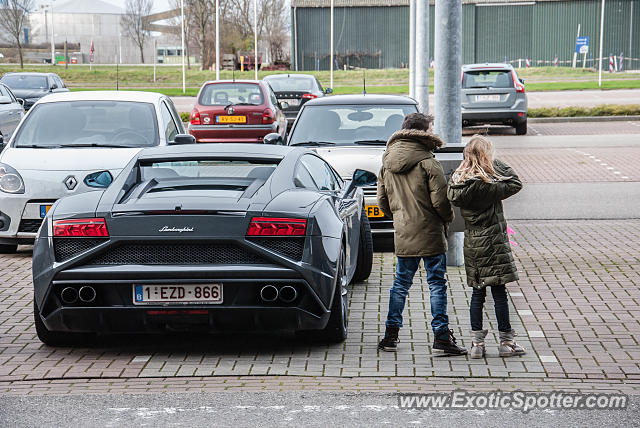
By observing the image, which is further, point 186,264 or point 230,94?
point 230,94

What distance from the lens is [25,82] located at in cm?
3225

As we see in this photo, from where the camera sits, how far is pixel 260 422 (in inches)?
188

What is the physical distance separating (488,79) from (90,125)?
15.3 m

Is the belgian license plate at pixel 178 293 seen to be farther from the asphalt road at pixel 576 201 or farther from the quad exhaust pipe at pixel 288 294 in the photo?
the asphalt road at pixel 576 201

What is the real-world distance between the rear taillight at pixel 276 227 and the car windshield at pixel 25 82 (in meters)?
27.9

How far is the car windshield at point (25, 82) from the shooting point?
105ft

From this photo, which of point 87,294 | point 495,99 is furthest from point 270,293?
point 495,99

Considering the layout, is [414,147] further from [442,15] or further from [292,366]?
[442,15]

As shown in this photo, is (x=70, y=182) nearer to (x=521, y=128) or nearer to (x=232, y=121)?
(x=232, y=121)

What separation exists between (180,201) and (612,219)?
24.9 feet

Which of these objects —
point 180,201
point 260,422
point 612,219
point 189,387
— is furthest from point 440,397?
point 612,219

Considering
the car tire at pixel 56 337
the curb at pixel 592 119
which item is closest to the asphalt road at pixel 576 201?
the car tire at pixel 56 337

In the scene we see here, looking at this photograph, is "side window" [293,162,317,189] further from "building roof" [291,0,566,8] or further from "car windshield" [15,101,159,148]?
"building roof" [291,0,566,8]

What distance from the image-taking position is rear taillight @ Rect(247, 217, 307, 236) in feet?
19.0
